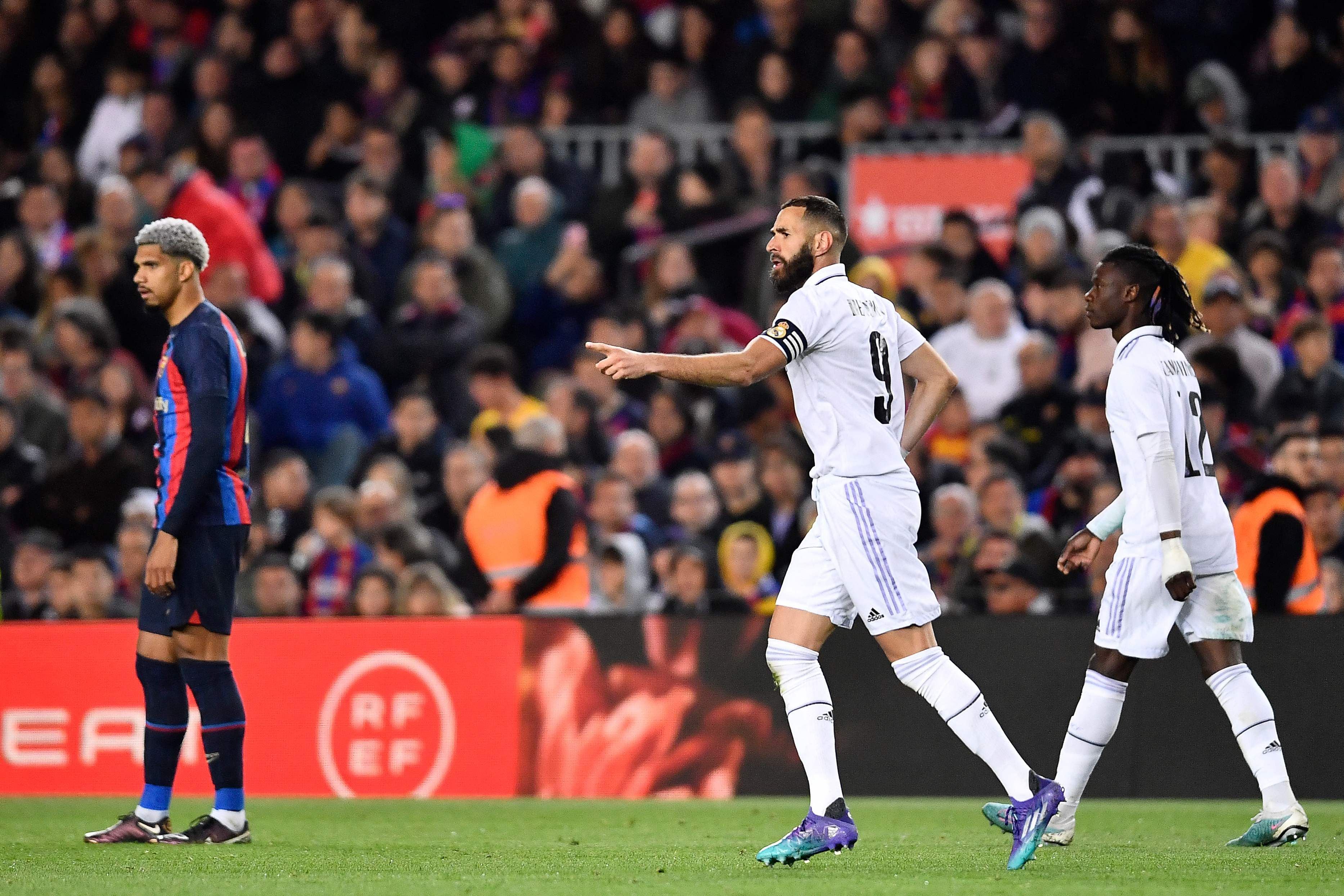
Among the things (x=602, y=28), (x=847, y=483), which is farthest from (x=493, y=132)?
(x=847, y=483)

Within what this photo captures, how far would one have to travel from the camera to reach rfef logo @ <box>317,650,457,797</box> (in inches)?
425

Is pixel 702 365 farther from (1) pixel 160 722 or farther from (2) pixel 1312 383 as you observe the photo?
(2) pixel 1312 383

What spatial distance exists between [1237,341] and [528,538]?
4.61 metres

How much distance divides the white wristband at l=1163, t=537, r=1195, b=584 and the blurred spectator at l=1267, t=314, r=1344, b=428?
5.28 m

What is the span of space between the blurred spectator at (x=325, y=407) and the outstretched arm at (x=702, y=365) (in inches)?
308

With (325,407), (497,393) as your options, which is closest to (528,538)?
(497,393)

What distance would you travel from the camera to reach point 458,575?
12172 mm

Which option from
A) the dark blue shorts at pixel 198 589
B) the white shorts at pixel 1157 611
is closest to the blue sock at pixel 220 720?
the dark blue shorts at pixel 198 589

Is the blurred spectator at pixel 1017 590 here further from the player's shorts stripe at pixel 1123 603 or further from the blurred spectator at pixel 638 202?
the blurred spectator at pixel 638 202

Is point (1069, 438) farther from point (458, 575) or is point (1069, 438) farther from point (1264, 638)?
point (458, 575)

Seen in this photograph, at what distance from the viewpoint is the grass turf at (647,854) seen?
6.32 meters

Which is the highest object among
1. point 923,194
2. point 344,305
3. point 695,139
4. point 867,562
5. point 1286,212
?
point 695,139

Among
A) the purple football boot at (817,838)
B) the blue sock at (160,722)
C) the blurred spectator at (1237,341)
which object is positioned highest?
the blurred spectator at (1237,341)

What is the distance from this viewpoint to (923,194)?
1485 centimetres
